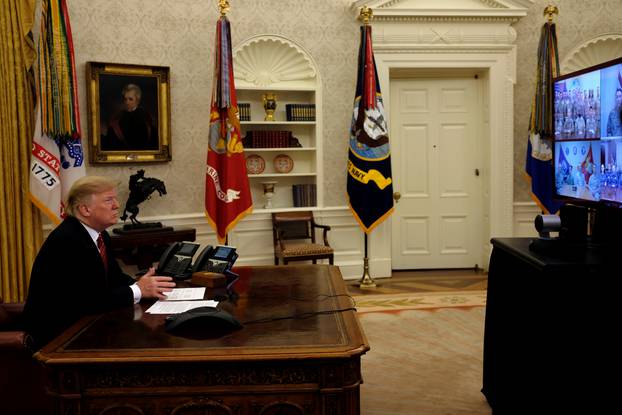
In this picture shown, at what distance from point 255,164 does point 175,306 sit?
14.3ft

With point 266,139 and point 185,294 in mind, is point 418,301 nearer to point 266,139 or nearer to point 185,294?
point 266,139

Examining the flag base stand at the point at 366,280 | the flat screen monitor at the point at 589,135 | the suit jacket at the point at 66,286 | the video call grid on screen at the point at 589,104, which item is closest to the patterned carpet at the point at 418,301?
the flag base stand at the point at 366,280

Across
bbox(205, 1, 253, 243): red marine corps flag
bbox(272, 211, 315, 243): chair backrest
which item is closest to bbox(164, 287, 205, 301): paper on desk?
bbox(205, 1, 253, 243): red marine corps flag

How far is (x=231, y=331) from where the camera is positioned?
2254mm

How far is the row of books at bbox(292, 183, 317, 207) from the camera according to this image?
6902 millimetres

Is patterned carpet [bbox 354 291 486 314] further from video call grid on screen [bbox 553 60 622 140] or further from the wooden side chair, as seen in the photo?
video call grid on screen [bbox 553 60 622 140]

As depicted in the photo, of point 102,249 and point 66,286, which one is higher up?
point 102,249

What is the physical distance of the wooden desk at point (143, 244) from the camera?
5652mm

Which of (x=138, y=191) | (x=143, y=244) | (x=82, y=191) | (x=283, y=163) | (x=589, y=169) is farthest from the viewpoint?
(x=283, y=163)

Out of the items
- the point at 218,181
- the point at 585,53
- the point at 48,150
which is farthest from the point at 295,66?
the point at 585,53

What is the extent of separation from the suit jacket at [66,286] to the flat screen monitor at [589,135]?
2124 mm

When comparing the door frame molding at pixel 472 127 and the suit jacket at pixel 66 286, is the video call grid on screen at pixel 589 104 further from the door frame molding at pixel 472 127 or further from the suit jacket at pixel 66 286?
the door frame molding at pixel 472 127

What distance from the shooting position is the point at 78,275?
8.43 ft

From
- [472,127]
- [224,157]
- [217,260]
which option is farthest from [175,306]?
[472,127]
